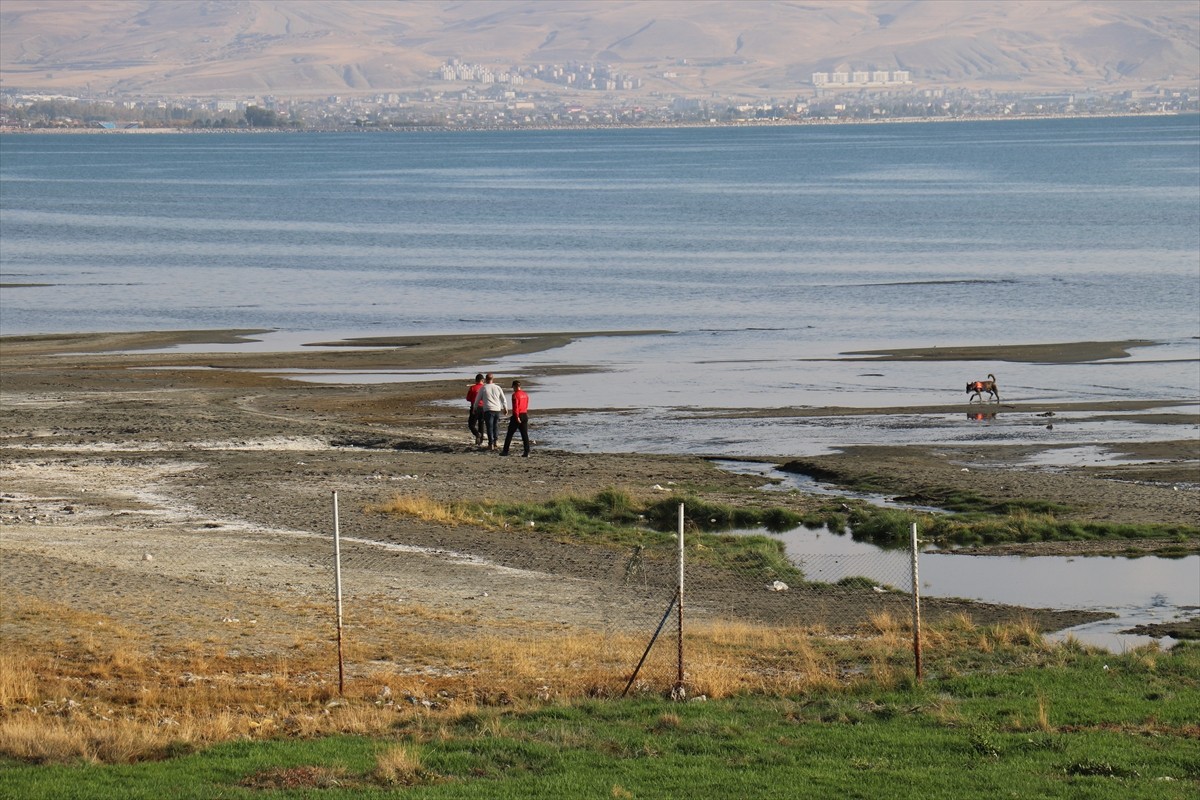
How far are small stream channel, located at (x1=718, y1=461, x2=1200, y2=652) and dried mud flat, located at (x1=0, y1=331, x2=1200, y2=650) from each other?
882 mm

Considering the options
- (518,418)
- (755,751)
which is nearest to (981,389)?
(518,418)

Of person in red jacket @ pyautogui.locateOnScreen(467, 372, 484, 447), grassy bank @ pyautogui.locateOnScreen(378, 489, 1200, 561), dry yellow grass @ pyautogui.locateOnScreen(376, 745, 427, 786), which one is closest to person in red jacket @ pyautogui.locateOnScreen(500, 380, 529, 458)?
person in red jacket @ pyautogui.locateOnScreen(467, 372, 484, 447)

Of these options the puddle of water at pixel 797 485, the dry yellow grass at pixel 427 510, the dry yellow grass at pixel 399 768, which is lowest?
the puddle of water at pixel 797 485

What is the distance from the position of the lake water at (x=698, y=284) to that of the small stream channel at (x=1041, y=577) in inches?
331

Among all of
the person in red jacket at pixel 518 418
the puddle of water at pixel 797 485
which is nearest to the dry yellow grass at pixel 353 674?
the puddle of water at pixel 797 485

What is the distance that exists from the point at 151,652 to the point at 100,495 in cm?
964

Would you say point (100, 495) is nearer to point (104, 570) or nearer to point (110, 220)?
point (104, 570)

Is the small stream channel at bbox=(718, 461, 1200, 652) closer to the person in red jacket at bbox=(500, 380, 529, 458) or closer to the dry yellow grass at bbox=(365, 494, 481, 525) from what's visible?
the dry yellow grass at bbox=(365, 494, 481, 525)

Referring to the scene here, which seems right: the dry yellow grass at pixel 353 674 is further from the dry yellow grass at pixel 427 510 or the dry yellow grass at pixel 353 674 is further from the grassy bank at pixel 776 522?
the dry yellow grass at pixel 427 510

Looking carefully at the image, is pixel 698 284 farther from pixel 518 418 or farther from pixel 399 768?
pixel 399 768

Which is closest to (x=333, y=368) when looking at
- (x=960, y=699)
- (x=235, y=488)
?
(x=235, y=488)

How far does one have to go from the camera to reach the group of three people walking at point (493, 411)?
29.7 m

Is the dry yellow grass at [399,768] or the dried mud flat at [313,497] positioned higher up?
the dry yellow grass at [399,768]

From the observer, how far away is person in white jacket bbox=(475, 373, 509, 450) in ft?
97.7
